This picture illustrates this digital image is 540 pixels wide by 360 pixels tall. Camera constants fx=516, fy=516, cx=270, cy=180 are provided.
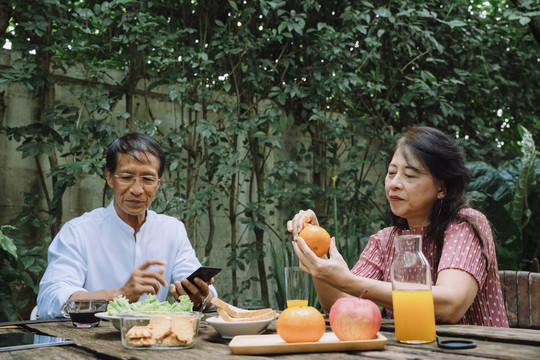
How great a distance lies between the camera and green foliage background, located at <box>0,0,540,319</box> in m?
3.11

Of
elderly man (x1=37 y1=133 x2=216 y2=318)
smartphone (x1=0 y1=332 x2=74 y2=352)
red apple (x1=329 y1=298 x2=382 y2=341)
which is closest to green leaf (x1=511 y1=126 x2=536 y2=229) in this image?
elderly man (x1=37 y1=133 x2=216 y2=318)

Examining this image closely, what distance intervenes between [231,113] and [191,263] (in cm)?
156

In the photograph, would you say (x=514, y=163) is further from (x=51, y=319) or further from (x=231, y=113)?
(x=51, y=319)

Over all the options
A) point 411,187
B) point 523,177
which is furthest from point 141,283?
point 523,177

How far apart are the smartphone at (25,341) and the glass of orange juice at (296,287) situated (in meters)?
0.58

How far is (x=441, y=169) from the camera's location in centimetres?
181

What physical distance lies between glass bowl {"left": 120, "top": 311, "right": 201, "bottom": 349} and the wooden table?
0.02 metres

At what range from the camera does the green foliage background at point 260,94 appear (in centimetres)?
311

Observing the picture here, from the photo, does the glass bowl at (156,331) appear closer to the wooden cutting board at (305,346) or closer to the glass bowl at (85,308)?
the wooden cutting board at (305,346)

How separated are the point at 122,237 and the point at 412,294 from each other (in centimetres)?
155

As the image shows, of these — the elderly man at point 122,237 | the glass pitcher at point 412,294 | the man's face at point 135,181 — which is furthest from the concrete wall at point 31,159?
the glass pitcher at point 412,294

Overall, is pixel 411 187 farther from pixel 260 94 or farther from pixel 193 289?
pixel 260 94

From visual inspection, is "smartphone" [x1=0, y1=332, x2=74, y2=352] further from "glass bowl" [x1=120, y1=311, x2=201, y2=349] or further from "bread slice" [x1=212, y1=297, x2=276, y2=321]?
"bread slice" [x1=212, y1=297, x2=276, y2=321]

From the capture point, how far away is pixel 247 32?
11.8ft
